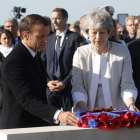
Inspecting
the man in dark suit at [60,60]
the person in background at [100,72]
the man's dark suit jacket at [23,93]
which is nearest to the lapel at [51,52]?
the man in dark suit at [60,60]

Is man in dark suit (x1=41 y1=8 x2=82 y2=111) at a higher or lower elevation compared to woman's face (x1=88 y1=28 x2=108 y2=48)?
lower

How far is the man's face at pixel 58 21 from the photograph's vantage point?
32.4 ft

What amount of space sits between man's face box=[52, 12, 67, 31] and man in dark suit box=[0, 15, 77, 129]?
5129 millimetres

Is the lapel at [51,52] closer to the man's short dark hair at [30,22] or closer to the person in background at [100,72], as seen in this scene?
the person in background at [100,72]

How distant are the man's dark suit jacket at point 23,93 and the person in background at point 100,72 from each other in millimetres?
898

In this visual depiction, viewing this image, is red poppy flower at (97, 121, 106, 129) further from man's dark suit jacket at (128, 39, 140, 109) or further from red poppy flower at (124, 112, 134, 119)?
man's dark suit jacket at (128, 39, 140, 109)

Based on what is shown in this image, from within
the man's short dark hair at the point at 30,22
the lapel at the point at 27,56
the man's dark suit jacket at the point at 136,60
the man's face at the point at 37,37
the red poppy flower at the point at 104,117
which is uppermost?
the man's short dark hair at the point at 30,22

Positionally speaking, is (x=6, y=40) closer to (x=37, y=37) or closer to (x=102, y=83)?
(x=102, y=83)

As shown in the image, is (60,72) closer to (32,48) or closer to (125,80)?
(125,80)

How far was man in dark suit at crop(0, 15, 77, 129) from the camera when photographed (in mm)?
4340

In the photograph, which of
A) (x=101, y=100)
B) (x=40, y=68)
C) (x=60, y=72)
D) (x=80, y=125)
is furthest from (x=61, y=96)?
(x=80, y=125)

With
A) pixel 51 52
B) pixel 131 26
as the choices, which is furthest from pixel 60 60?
pixel 131 26

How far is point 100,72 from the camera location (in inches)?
220

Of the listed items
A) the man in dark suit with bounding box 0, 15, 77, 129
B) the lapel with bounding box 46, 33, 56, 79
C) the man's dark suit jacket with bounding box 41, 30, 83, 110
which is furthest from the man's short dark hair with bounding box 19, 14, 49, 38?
the lapel with bounding box 46, 33, 56, 79
